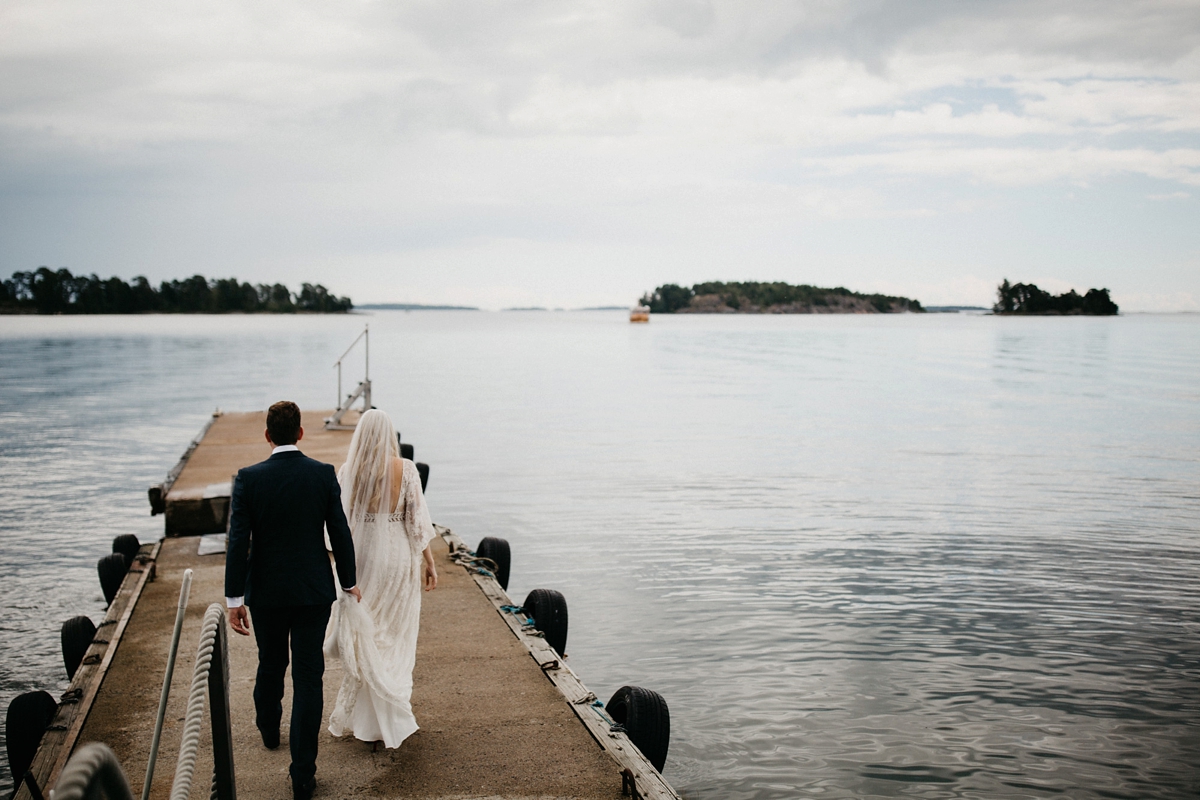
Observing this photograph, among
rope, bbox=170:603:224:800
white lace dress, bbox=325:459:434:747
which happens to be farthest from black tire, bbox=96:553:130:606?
rope, bbox=170:603:224:800

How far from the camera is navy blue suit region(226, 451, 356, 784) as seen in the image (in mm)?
4711

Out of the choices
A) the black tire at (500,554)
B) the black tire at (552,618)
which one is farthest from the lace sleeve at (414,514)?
the black tire at (500,554)

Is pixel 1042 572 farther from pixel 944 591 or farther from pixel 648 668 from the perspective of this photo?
pixel 648 668

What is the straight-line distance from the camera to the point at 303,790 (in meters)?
4.83

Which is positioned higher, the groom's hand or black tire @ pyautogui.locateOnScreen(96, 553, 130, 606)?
the groom's hand

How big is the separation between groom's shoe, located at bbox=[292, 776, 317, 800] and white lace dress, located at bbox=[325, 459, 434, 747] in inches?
22.1

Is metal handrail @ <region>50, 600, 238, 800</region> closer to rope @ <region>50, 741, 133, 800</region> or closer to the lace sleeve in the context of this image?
rope @ <region>50, 741, 133, 800</region>

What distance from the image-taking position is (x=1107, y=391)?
4341 centimetres

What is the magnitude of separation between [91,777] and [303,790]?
313 cm

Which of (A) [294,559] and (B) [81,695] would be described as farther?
(B) [81,695]

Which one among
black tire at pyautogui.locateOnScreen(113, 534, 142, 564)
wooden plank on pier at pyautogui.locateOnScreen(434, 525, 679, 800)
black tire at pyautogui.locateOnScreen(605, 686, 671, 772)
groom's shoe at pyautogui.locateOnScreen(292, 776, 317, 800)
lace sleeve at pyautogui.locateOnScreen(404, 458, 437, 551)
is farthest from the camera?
black tire at pyautogui.locateOnScreen(113, 534, 142, 564)

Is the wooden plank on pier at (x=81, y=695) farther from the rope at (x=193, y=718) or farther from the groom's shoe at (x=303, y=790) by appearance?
the rope at (x=193, y=718)

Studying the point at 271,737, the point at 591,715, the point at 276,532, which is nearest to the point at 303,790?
the point at 271,737

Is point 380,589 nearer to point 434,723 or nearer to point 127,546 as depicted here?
point 434,723
